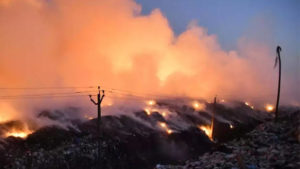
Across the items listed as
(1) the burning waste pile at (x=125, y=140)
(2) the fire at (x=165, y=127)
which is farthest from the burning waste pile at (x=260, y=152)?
(2) the fire at (x=165, y=127)

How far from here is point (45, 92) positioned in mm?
33375

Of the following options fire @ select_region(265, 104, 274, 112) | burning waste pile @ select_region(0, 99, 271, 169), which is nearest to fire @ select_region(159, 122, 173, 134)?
burning waste pile @ select_region(0, 99, 271, 169)

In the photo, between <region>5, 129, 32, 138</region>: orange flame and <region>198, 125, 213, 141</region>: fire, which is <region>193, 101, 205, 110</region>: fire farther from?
<region>5, 129, 32, 138</region>: orange flame

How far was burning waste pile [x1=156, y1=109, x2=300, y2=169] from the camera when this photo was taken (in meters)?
18.3

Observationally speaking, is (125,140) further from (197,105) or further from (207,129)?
(197,105)

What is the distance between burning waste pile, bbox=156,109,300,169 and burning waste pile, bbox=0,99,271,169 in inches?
96.7

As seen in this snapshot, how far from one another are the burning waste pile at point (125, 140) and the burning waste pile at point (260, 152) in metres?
2.46

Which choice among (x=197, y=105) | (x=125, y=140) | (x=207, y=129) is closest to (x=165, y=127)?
(x=125, y=140)

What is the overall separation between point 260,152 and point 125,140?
10888 mm

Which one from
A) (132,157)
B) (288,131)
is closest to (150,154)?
(132,157)

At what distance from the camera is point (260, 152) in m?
21.9

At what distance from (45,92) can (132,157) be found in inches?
592

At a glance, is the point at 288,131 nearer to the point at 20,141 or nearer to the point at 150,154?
the point at 150,154

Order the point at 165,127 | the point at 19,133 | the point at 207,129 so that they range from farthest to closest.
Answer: the point at 207,129 < the point at 165,127 < the point at 19,133
